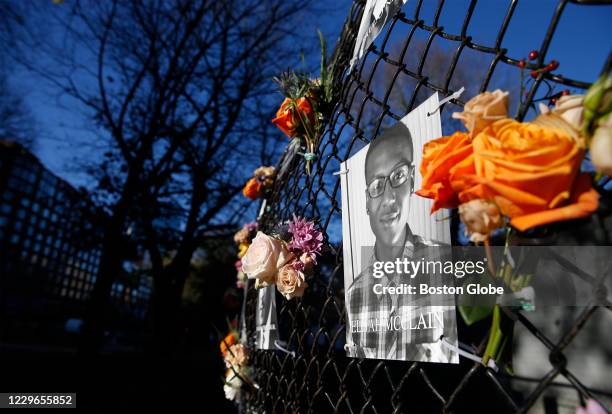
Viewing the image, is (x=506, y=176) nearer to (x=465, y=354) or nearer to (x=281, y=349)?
(x=465, y=354)

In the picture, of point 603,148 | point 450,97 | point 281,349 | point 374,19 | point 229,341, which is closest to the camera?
point 603,148

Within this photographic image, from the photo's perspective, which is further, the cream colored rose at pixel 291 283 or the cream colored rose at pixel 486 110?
the cream colored rose at pixel 291 283

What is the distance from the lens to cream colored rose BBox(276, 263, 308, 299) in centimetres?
108

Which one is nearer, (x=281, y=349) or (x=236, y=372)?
(x=281, y=349)

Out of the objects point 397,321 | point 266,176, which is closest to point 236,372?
point 266,176

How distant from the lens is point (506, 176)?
0.45 m

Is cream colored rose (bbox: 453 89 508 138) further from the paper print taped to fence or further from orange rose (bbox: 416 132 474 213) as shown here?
the paper print taped to fence

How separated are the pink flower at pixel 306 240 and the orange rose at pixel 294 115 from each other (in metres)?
0.40

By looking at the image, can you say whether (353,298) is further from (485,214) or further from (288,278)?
(485,214)

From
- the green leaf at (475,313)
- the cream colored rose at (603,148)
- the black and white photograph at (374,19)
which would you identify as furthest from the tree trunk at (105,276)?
the cream colored rose at (603,148)

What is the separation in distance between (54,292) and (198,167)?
89.3ft

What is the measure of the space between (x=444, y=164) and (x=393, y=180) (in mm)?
269

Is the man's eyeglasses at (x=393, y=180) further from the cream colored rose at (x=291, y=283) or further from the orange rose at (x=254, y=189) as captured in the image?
the orange rose at (x=254, y=189)

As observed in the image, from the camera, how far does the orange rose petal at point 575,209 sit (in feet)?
1.42
